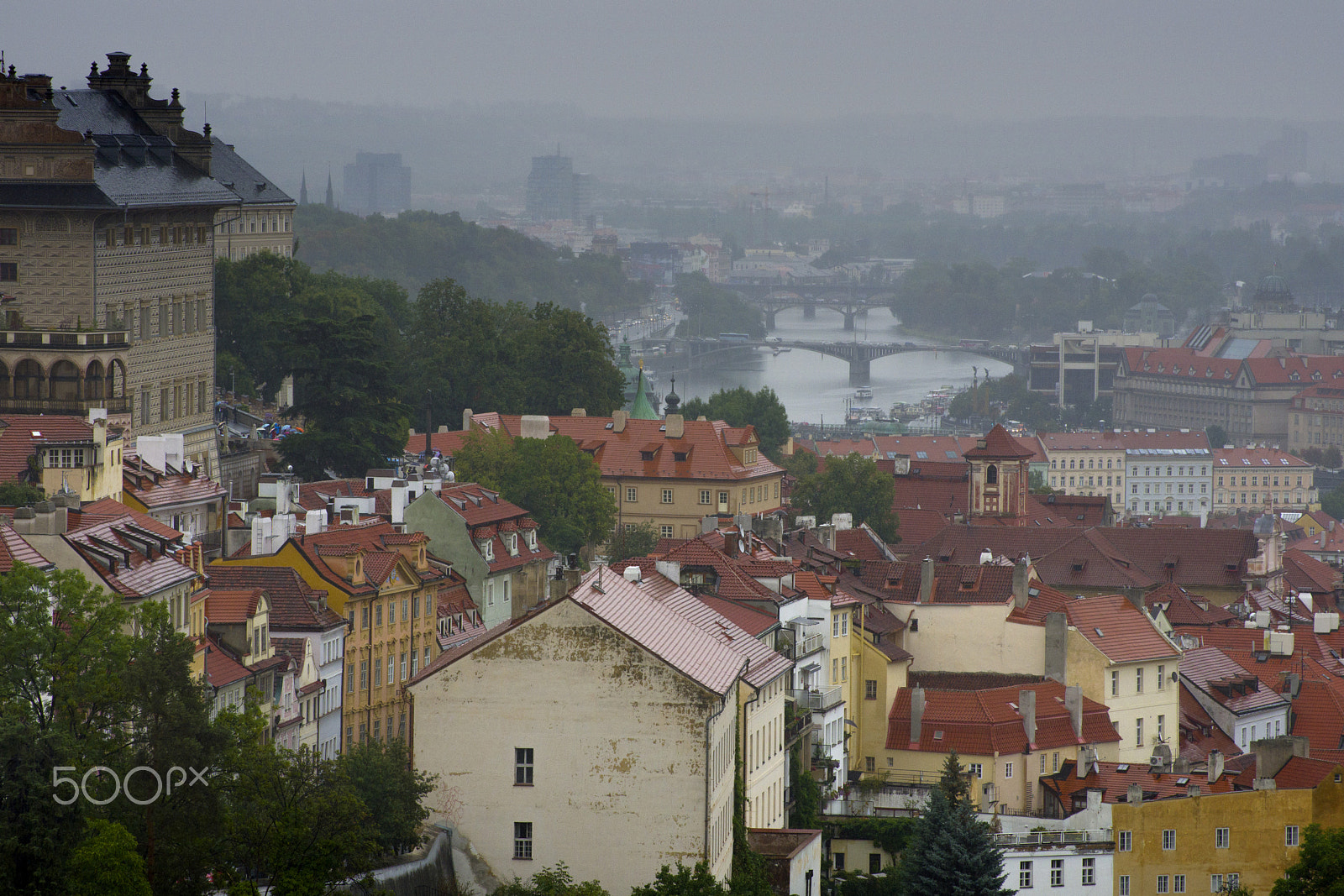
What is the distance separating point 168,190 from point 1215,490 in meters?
114

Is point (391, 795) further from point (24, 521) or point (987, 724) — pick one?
point (987, 724)

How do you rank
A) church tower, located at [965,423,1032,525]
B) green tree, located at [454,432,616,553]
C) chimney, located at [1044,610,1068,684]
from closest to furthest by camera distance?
chimney, located at [1044,610,1068,684] < green tree, located at [454,432,616,553] < church tower, located at [965,423,1032,525]

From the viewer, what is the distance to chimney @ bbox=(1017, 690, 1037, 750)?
58.1 meters

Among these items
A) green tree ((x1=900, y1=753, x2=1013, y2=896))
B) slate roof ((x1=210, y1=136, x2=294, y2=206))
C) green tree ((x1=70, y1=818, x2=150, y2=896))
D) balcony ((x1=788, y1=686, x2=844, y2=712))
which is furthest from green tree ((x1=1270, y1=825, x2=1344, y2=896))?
slate roof ((x1=210, y1=136, x2=294, y2=206))

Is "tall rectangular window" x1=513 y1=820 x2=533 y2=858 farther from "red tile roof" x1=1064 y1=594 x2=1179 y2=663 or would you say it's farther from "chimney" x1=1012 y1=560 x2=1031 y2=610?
"chimney" x1=1012 y1=560 x2=1031 y2=610

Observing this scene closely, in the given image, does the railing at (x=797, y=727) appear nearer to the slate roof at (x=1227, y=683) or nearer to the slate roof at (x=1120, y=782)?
the slate roof at (x=1120, y=782)

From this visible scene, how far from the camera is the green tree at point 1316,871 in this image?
4462cm

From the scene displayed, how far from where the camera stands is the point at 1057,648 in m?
63.1

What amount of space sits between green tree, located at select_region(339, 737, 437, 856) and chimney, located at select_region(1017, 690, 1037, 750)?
66.4 ft

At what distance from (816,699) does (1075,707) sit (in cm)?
791

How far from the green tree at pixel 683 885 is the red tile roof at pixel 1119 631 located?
84.3 feet

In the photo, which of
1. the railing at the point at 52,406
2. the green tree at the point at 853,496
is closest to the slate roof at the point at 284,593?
the railing at the point at 52,406

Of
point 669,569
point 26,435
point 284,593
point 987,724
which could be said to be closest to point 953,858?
point 669,569

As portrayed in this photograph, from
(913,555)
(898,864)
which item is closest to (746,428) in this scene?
(913,555)
